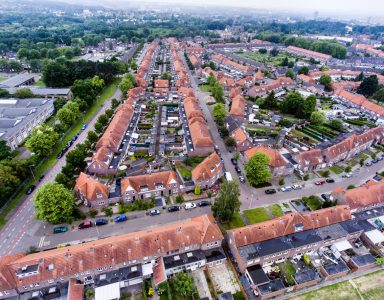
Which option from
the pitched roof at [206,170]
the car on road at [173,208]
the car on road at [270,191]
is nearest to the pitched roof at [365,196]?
the car on road at [270,191]

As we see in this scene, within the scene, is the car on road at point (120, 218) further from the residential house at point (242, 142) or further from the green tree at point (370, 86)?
the green tree at point (370, 86)

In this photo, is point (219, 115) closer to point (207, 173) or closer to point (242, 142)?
point (242, 142)

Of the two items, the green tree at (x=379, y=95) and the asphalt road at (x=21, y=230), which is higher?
the green tree at (x=379, y=95)

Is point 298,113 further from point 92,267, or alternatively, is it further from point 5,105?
point 5,105

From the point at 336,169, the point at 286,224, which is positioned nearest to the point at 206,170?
the point at 286,224

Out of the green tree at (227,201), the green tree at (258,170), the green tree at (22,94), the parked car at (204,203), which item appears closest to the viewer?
the green tree at (227,201)

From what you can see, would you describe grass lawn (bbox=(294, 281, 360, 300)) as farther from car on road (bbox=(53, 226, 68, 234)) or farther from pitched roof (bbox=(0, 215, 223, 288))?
car on road (bbox=(53, 226, 68, 234))
